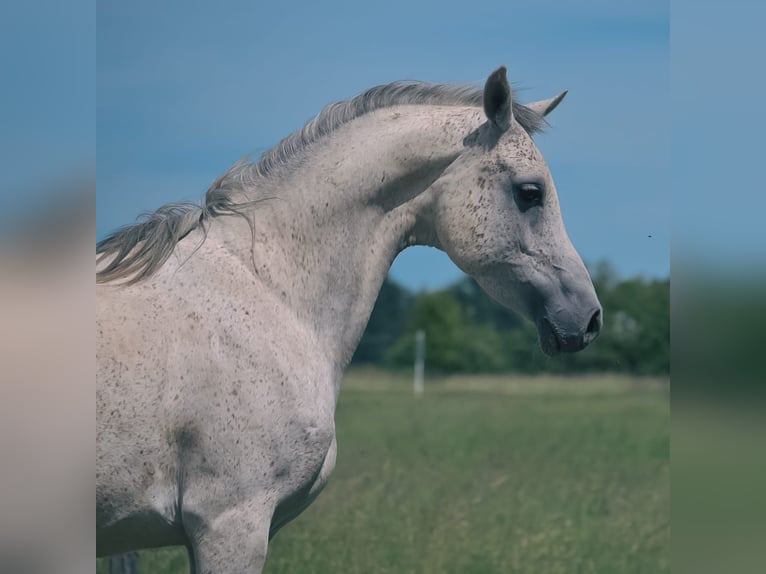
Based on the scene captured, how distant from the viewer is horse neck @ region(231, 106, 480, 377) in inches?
98.5

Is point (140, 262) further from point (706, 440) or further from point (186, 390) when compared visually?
point (706, 440)

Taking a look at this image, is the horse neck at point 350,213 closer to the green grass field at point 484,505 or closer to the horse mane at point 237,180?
the horse mane at point 237,180

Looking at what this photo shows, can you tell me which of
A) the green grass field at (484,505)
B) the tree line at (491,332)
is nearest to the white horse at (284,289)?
the green grass field at (484,505)

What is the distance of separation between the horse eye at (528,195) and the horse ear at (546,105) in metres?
0.34

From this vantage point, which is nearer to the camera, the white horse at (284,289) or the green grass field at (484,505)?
the white horse at (284,289)

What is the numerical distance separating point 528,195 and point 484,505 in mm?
4551

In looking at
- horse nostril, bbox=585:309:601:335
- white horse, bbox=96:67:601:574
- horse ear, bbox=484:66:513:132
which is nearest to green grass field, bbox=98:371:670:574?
white horse, bbox=96:67:601:574

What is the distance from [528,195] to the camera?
250 centimetres

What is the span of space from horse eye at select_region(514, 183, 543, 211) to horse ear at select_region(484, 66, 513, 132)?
0.19 metres

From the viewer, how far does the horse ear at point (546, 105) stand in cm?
272

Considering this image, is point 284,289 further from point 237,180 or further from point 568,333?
point 568,333

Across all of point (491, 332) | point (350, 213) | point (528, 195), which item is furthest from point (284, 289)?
point (491, 332)

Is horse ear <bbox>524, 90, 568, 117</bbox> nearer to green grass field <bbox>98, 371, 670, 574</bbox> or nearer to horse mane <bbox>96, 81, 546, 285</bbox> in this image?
horse mane <bbox>96, 81, 546, 285</bbox>

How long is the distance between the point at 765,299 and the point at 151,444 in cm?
150
